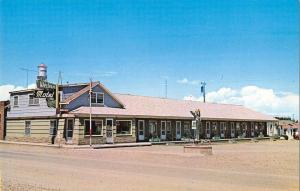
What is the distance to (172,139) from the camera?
1742 inches

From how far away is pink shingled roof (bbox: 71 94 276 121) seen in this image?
38.8 m

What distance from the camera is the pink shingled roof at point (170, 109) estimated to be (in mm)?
38787

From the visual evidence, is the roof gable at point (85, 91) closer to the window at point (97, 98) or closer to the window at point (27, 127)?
the window at point (97, 98)

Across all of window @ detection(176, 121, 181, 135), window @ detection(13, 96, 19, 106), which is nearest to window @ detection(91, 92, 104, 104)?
window @ detection(13, 96, 19, 106)

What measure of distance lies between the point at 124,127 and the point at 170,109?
8944mm

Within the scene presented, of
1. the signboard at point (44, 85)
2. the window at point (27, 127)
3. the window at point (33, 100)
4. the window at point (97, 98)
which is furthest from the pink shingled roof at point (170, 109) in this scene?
the window at point (27, 127)

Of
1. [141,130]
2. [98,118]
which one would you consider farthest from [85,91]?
[141,130]

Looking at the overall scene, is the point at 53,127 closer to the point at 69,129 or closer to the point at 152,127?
the point at 69,129

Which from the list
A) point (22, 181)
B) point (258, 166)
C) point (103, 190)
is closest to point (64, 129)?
point (258, 166)

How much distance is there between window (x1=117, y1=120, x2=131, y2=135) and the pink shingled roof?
847mm

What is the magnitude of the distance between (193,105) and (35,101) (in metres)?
20.4

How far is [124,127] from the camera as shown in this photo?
3884cm

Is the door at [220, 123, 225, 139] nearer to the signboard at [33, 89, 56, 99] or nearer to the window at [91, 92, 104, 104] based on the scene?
the window at [91, 92, 104, 104]

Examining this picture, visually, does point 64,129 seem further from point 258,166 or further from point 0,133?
point 258,166
